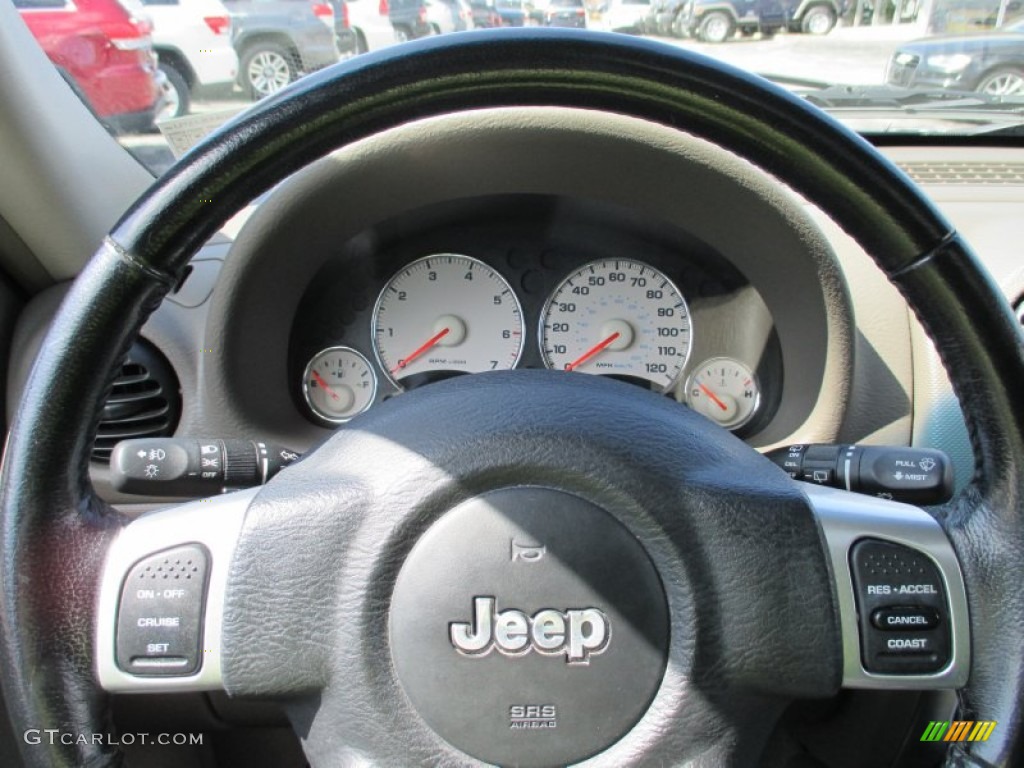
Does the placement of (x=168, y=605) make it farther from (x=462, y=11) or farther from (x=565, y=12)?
(x=565, y=12)

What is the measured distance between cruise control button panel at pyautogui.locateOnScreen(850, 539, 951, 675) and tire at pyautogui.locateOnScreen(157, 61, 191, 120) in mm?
1612

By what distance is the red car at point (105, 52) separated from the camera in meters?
1.95

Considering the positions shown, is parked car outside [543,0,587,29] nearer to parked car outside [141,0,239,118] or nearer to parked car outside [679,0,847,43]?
parked car outside [679,0,847,43]

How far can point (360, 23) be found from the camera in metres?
2.04

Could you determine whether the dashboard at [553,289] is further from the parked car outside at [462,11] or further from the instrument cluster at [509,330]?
the parked car outside at [462,11]

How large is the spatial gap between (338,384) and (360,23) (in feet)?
2.32

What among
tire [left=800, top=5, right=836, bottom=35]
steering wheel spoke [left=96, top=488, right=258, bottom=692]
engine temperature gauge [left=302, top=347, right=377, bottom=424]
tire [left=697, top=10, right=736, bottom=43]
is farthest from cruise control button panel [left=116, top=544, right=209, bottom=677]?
tire [left=800, top=5, right=836, bottom=35]

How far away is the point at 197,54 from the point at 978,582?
1.86m

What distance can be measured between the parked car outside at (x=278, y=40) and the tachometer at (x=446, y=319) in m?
0.44

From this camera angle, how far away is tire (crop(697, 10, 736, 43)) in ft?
6.75

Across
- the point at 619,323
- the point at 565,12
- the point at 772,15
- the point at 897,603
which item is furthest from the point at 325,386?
the point at 897,603

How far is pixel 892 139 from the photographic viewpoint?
7.21ft

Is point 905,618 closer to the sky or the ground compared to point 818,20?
closer to the ground

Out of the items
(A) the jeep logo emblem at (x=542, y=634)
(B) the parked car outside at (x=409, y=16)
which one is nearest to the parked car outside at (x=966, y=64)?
(B) the parked car outside at (x=409, y=16)
